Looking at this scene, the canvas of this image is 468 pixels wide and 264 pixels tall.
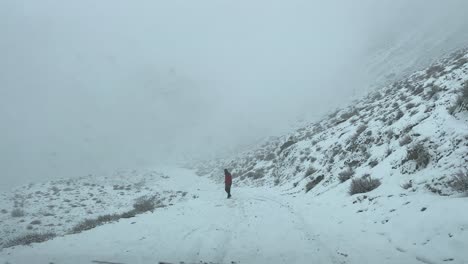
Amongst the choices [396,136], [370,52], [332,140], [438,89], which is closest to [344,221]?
[396,136]

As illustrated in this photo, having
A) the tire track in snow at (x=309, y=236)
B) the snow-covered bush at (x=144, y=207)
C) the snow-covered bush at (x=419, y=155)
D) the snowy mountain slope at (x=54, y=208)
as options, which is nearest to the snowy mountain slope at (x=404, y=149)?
the snow-covered bush at (x=419, y=155)

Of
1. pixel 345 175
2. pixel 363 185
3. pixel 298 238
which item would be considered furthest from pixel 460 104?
pixel 298 238

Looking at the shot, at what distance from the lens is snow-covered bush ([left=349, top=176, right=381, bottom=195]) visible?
1008 centimetres

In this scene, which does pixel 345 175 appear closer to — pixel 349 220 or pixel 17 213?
pixel 349 220

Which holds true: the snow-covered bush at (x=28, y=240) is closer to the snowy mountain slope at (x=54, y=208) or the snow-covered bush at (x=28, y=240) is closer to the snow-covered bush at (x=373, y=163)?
the snowy mountain slope at (x=54, y=208)

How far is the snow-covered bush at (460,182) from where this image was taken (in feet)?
22.1

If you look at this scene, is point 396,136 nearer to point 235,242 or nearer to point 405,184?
point 405,184

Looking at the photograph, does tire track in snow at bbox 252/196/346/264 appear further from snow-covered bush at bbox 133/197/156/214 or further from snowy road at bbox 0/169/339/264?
snow-covered bush at bbox 133/197/156/214

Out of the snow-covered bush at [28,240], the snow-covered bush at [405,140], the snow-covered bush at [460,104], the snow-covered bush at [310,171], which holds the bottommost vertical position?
the snow-covered bush at [28,240]

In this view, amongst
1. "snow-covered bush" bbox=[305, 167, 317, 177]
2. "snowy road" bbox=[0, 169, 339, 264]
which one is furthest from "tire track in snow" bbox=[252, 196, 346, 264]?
"snow-covered bush" bbox=[305, 167, 317, 177]

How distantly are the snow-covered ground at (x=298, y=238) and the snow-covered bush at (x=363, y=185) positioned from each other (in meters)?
0.34

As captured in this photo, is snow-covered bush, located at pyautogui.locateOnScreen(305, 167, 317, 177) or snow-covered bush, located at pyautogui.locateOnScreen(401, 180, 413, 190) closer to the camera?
snow-covered bush, located at pyautogui.locateOnScreen(401, 180, 413, 190)

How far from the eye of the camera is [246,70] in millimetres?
120000

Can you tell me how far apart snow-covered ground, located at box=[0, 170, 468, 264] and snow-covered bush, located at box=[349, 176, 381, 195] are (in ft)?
1.13
